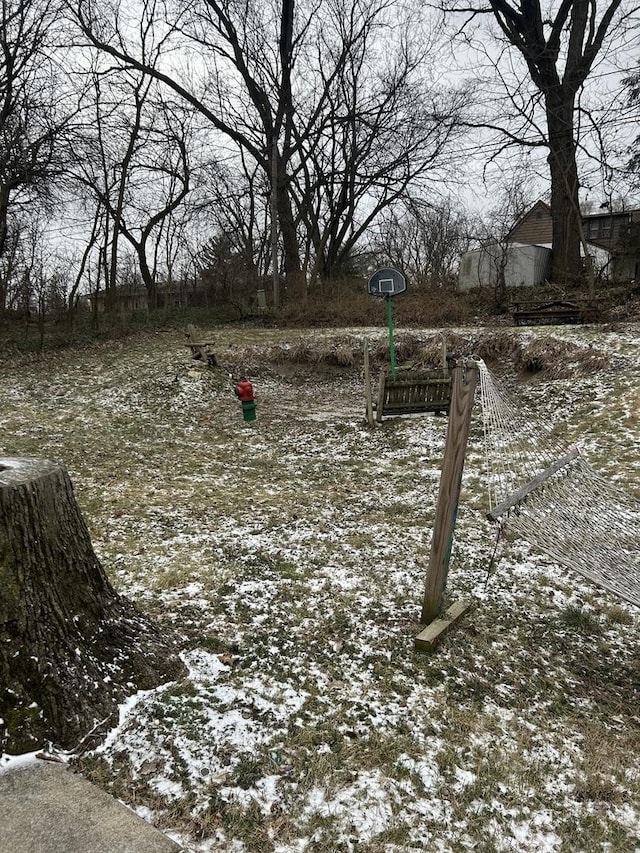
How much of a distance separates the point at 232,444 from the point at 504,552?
16.3 ft

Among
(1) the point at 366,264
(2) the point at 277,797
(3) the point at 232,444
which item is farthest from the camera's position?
(1) the point at 366,264

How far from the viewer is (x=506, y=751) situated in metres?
2.42

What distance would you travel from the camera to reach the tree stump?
218 cm

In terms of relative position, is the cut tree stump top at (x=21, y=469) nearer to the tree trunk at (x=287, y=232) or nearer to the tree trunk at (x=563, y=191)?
the tree trunk at (x=563, y=191)

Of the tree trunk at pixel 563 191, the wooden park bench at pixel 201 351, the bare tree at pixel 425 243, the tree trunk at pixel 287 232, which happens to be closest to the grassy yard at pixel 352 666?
the wooden park bench at pixel 201 351

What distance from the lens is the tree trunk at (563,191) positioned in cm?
1509

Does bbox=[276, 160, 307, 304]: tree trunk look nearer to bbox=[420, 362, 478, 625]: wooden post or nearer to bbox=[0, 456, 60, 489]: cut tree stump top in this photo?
bbox=[420, 362, 478, 625]: wooden post

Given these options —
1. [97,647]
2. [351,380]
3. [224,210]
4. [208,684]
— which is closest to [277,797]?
[208,684]

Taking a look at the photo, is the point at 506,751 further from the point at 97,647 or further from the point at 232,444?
the point at 232,444

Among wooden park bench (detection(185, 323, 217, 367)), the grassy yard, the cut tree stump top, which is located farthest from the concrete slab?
wooden park bench (detection(185, 323, 217, 367))

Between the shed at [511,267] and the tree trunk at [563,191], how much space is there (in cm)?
90

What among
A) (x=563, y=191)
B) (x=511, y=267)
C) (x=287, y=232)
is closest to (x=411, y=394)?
(x=563, y=191)

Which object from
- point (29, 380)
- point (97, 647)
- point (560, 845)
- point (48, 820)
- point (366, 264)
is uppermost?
point (366, 264)

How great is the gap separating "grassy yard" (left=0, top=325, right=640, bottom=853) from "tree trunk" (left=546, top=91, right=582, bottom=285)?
34.0ft
